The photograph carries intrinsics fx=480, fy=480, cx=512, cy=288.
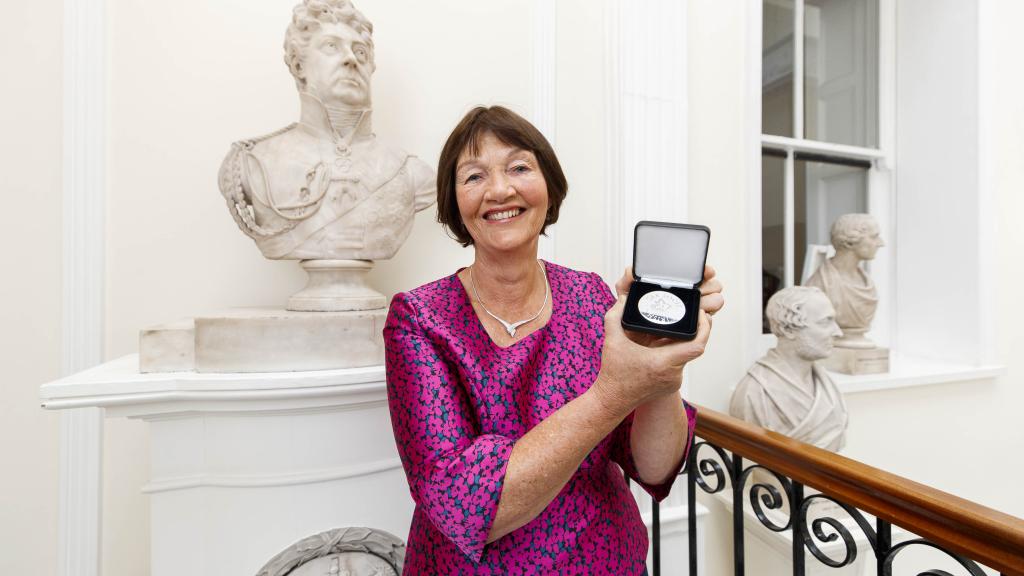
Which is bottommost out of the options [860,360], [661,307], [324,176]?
[860,360]

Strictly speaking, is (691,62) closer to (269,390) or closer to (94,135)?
(269,390)

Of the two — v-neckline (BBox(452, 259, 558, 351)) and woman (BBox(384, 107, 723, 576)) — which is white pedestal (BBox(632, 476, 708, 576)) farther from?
v-neckline (BBox(452, 259, 558, 351))

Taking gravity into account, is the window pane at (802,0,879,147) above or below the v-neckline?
above

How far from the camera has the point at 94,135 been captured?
58.0 inches

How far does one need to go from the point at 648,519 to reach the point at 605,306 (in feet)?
3.66

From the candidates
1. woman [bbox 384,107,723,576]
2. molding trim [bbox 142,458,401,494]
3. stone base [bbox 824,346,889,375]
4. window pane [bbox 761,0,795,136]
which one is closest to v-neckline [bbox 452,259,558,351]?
woman [bbox 384,107,723,576]

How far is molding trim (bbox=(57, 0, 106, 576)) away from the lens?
1.45 metres

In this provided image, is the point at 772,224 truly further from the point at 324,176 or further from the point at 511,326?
the point at 324,176

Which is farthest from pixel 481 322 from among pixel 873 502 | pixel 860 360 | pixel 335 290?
pixel 860 360

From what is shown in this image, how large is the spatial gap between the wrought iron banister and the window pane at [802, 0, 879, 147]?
8.01ft

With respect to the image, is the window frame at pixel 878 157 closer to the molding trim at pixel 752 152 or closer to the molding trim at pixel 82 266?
the molding trim at pixel 752 152

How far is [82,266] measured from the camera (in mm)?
1468

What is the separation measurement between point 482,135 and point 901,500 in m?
1.01

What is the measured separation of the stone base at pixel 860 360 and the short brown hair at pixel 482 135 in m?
2.13
